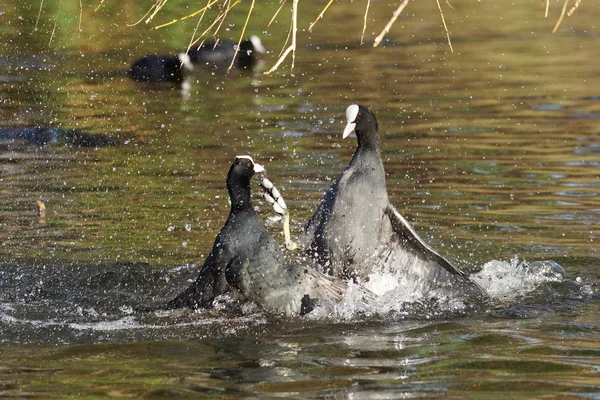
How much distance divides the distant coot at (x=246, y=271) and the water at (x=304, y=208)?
0.12 m

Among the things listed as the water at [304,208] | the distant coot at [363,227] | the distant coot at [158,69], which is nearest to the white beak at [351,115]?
the distant coot at [363,227]

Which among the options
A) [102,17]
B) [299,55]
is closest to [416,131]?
[299,55]

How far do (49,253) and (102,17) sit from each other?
1204 centimetres

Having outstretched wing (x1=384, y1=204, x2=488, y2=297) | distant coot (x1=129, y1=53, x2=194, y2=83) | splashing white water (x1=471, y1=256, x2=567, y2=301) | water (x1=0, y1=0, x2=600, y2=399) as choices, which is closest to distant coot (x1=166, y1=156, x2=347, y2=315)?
water (x1=0, y1=0, x2=600, y2=399)

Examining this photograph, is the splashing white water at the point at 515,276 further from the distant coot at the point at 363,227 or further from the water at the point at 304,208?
the distant coot at the point at 363,227

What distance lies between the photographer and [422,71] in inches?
564

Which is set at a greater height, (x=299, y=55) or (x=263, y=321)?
(x=299, y=55)

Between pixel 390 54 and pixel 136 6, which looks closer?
pixel 390 54

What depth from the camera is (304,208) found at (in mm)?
8180

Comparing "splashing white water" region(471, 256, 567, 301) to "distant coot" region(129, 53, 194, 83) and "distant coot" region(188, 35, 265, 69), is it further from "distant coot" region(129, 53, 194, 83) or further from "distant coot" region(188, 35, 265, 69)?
"distant coot" region(188, 35, 265, 69)

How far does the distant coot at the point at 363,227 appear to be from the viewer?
6676 mm

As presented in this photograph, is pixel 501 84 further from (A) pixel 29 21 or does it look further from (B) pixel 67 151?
(A) pixel 29 21

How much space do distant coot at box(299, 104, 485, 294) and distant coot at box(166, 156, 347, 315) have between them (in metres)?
0.82

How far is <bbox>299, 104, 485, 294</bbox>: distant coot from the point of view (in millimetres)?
6676
